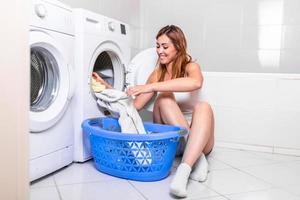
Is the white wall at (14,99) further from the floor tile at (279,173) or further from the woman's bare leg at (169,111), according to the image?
the floor tile at (279,173)

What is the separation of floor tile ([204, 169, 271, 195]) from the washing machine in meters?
0.68

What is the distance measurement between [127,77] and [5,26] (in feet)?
4.15

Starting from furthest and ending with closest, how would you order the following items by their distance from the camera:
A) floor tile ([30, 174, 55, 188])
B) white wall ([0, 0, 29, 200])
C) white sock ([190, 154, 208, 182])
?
white sock ([190, 154, 208, 182])
floor tile ([30, 174, 55, 188])
white wall ([0, 0, 29, 200])

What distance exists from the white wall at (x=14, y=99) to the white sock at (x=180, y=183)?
25.7 inches

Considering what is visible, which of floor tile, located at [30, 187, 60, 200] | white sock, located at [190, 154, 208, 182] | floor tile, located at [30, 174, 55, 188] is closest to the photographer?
floor tile, located at [30, 187, 60, 200]

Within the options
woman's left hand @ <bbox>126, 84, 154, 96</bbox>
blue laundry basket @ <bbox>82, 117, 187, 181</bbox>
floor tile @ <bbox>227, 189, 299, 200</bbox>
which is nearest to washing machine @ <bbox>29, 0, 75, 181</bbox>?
blue laundry basket @ <bbox>82, 117, 187, 181</bbox>

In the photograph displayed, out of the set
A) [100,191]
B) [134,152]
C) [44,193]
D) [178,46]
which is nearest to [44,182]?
[44,193]

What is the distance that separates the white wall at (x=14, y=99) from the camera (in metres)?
0.58

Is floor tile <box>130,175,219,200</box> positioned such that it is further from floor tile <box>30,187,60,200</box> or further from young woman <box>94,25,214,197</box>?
floor tile <box>30,187,60,200</box>

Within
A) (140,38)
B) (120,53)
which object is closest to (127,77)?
(120,53)

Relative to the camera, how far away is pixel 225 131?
2.05 metres

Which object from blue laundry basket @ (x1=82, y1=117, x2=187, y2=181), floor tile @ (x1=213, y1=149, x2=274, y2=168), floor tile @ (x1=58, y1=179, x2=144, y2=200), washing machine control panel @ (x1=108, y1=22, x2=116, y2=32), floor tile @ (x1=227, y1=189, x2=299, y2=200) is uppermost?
washing machine control panel @ (x1=108, y1=22, x2=116, y2=32)

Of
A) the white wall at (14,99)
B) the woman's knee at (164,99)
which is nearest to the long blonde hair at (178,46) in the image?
the woman's knee at (164,99)

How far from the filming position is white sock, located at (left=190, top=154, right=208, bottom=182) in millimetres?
1378
